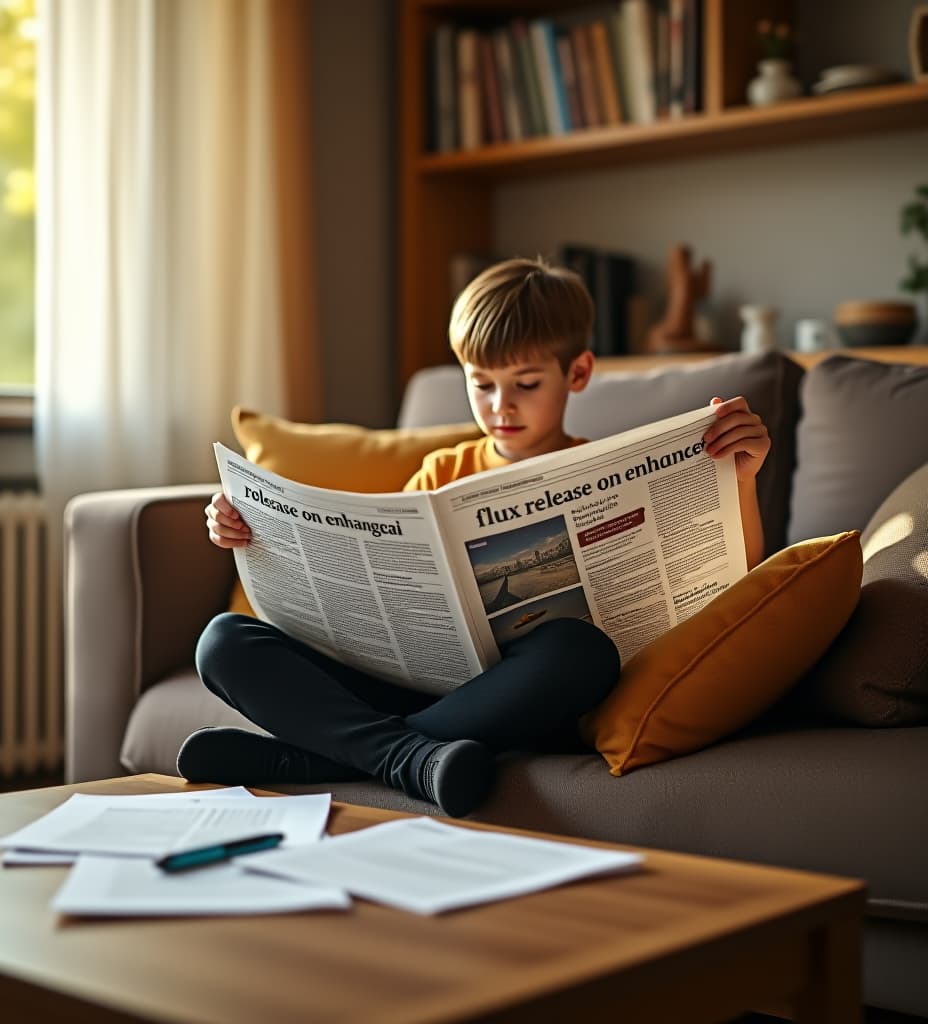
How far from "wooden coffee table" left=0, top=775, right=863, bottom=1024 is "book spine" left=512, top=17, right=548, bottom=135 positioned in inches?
94.2

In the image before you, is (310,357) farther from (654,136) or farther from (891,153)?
(891,153)

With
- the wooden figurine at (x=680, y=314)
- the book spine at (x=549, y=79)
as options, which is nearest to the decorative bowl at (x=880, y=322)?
the wooden figurine at (x=680, y=314)

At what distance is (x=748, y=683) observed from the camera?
1396 millimetres

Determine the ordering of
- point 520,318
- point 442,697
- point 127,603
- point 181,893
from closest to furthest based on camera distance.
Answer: point 181,893, point 442,697, point 520,318, point 127,603

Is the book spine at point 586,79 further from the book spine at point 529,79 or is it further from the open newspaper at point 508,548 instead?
the open newspaper at point 508,548

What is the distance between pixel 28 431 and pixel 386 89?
4.03 ft

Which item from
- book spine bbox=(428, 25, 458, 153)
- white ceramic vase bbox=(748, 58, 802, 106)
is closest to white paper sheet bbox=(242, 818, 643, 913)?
white ceramic vase bbox=(748, 58, 802, 106)

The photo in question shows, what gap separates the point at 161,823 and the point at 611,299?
2165 millimetres

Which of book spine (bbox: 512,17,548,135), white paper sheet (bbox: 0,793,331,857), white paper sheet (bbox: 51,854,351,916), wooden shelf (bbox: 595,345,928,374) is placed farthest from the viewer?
book spine (bbox: 512,17,548,135)

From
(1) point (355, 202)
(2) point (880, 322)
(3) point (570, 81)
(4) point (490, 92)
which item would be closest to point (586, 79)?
(3) point (570, 81)

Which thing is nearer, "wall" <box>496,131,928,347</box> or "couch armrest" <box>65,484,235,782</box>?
"couch armrest" <box>65,484,235,782</box>

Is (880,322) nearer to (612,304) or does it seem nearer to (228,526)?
(612,304)

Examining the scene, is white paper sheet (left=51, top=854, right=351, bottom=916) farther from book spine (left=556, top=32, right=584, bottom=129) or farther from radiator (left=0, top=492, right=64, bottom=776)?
book spine (left=556, top=32, right=584, bottom=129)

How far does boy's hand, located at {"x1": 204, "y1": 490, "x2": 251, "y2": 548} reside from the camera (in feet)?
5.12
